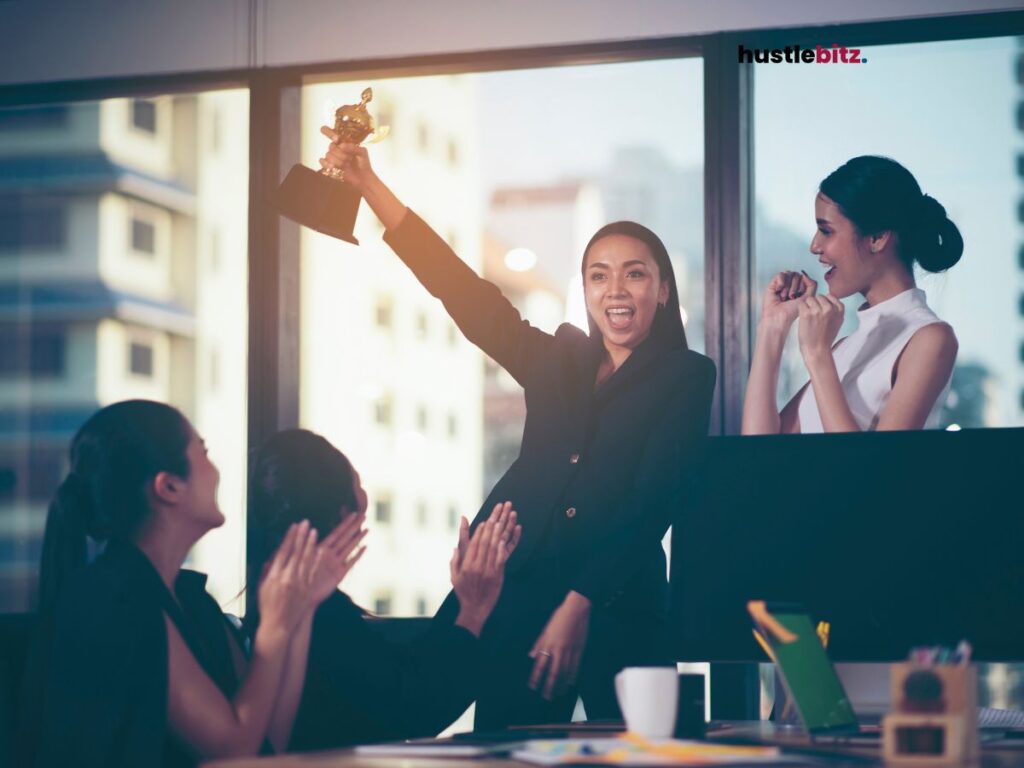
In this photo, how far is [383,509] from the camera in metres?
4.12

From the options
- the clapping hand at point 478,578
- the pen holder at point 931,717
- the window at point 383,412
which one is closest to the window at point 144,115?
the window at point 383,412

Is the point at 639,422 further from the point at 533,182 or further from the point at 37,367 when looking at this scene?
the point at 37,367

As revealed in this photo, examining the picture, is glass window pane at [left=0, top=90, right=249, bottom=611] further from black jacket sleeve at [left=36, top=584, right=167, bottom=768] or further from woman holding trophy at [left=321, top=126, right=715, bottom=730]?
black jacket sleeve at [left=36, top=584, right=167, bottom=768]

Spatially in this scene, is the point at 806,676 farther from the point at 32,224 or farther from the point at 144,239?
the point at 32,224

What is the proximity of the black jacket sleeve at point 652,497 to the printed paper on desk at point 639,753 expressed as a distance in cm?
153

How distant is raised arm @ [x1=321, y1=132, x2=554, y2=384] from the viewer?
401 cm

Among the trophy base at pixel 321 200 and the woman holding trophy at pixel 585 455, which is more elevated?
the trophy base at pixel 321 200

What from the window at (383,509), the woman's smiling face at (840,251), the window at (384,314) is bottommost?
the window at (383,509)

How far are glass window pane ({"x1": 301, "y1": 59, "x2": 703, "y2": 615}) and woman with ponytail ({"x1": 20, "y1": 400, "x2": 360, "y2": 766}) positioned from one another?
141 centimetres

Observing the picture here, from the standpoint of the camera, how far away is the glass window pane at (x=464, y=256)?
405 centimetres

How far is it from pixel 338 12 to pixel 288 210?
2.29ft

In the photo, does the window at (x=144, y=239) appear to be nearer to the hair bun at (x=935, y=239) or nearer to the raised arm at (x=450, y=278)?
the raised arm at (x=450, y=278)

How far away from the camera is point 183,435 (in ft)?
8.38

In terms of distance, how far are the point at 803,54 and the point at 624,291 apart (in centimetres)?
81
